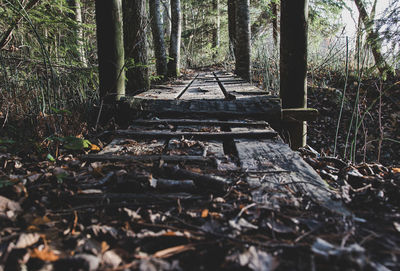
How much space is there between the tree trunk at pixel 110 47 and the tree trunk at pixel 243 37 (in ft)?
16.9

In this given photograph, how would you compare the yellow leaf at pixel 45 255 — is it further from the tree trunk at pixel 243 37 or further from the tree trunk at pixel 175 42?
the tree trunk at pixel 175 42

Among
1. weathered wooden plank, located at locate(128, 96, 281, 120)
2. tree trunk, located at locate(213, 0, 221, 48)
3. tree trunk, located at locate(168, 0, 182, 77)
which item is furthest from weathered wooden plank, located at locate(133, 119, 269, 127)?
tree trunk, located at locate(213, 0, 221, 48)

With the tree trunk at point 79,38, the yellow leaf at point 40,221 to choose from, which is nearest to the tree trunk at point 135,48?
the tree trunk at point 79,38

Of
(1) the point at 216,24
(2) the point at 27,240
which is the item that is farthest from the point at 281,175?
(1) the point at 216,24

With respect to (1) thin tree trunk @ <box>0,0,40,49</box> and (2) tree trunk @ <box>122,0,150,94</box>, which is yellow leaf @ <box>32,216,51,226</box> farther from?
(2) tree trunk @ <box>122,0,150,94</box>

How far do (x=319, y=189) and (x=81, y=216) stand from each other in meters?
1.24

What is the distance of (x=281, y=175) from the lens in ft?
5.34

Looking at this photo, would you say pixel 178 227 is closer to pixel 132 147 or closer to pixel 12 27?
pixel 132 147

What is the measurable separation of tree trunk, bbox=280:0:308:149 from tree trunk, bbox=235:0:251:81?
4582 millimetres

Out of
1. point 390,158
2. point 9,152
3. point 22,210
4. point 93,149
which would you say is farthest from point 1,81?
point 390,158

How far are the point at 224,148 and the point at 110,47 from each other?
1.94 m

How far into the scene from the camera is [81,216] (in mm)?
1223

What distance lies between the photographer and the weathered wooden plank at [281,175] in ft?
4.50

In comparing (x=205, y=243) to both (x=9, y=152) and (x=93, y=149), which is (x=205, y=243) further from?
(x=9, y=152)
